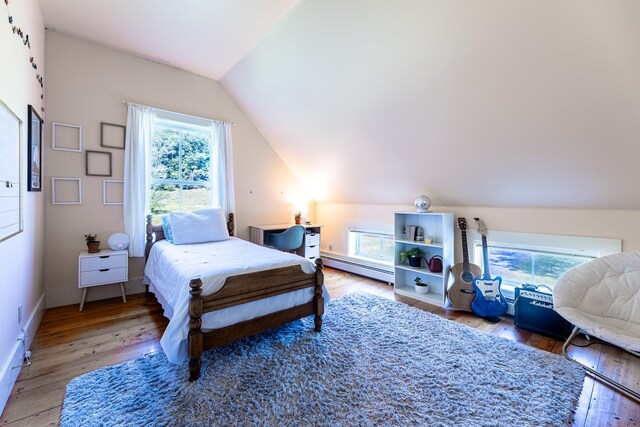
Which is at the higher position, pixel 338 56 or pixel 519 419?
pixel 338 56

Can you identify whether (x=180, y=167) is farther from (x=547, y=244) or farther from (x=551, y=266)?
(x=551, y=266)

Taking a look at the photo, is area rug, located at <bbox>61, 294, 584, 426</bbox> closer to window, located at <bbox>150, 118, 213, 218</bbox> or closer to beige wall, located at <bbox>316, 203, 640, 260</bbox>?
beige wall, located at <bbox>316, 203, 640, 260</bbox>

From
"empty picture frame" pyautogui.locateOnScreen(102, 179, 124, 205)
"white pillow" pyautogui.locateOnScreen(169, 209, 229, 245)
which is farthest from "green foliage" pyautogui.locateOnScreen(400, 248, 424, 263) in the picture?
"empty picture frame" pyautogui.locateOnScreen(102, 179, 124, 205)

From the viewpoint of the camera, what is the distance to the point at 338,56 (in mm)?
2637

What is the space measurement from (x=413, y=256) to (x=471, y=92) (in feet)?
6.45

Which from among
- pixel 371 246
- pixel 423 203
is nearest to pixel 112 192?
pixel 371 246

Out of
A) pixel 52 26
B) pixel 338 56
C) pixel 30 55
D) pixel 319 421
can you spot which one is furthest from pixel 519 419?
pixel 52 26

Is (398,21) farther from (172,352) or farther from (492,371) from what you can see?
(172,352)

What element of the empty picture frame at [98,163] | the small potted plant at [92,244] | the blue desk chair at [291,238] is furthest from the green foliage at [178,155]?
the blue desk chair at [291,238]

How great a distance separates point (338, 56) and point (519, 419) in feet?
9.68

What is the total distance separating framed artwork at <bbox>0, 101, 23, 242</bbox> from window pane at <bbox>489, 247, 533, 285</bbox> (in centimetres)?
404

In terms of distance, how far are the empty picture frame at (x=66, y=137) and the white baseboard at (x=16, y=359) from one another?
5.19 ft

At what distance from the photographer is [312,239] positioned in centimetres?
449

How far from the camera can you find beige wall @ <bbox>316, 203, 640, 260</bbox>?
2.33 meters
